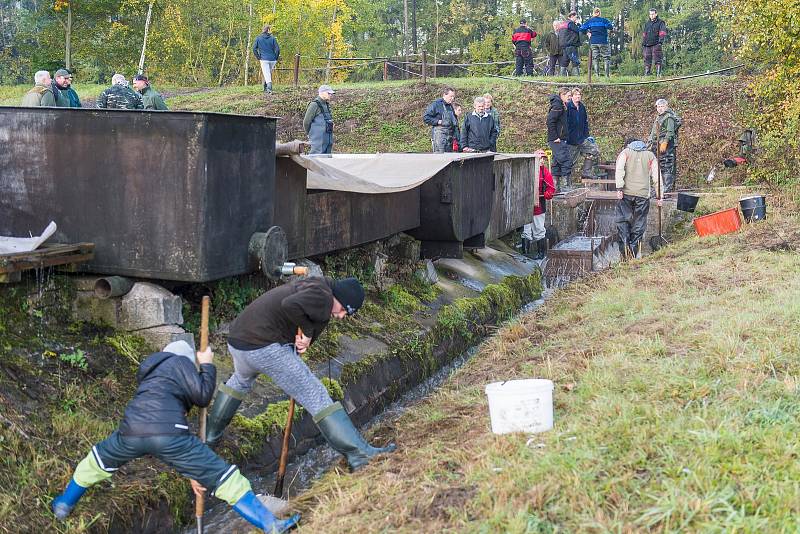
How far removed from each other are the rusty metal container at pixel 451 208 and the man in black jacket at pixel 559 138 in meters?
4.83

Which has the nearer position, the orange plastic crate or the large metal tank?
the large metal tank

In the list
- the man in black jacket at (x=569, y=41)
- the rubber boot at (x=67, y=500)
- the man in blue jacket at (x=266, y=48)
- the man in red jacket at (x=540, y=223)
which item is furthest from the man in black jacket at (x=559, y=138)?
the rubber boot at (x=67, y=500)

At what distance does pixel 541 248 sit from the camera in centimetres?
1689

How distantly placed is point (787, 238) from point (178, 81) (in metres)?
33.1

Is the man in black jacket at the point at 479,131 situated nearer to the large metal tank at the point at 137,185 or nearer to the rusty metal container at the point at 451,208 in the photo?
the rusty metal container at the point at 451,208

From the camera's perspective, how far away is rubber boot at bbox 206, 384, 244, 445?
22.2ft

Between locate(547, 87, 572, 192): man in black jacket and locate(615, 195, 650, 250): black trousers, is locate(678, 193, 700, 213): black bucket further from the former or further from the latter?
locate(547, 87, 572, 192): man in black jacket

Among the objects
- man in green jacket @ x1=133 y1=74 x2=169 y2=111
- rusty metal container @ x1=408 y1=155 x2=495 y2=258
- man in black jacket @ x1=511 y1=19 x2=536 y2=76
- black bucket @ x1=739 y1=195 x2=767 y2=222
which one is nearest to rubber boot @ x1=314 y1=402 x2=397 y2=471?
rusty metal container @ x1=408 y1=155 x2=495 y2=258

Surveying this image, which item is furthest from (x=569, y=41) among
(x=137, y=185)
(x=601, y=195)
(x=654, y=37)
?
(x=137, y=185)

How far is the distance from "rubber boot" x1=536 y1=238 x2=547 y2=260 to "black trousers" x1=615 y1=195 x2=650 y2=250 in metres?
1.56

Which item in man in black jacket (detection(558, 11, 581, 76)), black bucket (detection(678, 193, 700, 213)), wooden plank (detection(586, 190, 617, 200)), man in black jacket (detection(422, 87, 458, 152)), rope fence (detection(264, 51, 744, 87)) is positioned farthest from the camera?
man in black jacket (detection(558, 11, 581, 76))

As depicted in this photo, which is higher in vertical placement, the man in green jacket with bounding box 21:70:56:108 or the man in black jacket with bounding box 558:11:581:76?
the man in black jacket with bounding box 558:11:581:76

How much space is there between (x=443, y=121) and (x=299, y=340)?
11.3 meters

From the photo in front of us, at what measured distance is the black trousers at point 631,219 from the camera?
607 inches
